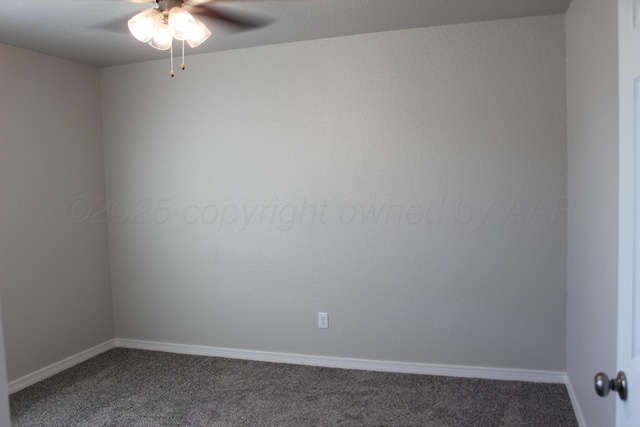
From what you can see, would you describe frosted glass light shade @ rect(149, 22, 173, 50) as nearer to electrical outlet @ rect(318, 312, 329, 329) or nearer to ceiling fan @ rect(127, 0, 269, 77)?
ceiling fan @ rect(127, 0, 269, 77)

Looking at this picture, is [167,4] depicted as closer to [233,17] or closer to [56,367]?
[233,17]

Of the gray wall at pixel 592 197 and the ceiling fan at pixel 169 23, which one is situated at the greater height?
the ceiling fan at pixel 169 23

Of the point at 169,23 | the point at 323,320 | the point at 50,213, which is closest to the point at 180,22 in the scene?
the point at 169,23

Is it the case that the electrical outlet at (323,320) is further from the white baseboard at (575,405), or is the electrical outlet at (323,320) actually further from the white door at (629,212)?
the white door at (629,212)

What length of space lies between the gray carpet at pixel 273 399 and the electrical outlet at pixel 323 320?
321 mm

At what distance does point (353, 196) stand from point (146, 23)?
66.7 inches

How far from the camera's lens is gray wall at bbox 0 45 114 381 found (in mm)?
3049

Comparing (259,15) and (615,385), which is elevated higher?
(259,15)

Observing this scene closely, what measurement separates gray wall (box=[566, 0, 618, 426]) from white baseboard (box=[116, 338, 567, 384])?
11.3 inches

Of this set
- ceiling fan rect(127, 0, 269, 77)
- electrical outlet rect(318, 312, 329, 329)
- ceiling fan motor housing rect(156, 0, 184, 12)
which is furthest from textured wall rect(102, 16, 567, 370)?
ceiling fan motor housing rect(156, 0, 184, 12)

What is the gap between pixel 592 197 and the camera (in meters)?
2.11

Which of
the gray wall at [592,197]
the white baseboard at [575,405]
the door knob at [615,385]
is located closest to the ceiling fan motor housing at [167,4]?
the gray wall at [592,197]

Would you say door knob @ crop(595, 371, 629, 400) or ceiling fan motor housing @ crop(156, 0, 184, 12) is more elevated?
ceiling fan motor housing @ crop(156, 0, 184, 12)

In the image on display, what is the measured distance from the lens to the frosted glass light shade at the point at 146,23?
226 cm
